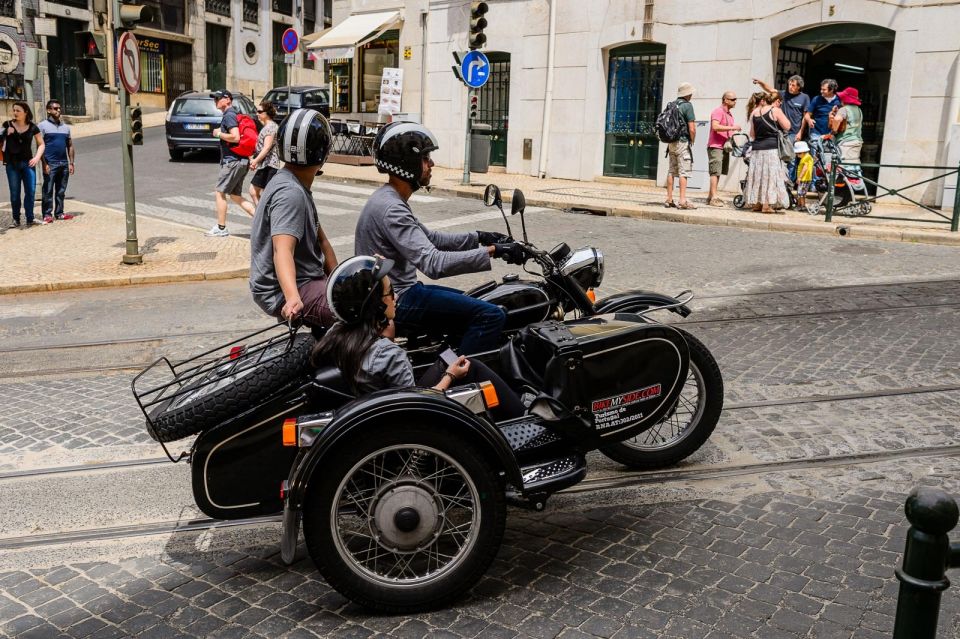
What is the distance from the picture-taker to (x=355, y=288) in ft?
11.5

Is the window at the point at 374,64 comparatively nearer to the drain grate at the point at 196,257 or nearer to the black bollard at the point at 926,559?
the drain grate at the point at 196,257

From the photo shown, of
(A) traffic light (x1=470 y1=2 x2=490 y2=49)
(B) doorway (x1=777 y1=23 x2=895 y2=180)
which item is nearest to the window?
(A) traffic light (x1=470 y1=2 x2=490 y2=49)

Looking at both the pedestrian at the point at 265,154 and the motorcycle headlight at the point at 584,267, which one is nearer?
the motorcycle headlight at the point at 584,267

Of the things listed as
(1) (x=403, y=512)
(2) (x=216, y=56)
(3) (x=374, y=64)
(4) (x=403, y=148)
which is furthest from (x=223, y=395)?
(2) (x=216, y=56)

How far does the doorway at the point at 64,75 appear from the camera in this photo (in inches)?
1347

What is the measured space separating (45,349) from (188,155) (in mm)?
16947

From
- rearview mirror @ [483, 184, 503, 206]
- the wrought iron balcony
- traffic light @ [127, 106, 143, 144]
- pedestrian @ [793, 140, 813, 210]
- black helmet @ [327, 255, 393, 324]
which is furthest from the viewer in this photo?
the wrought iron balcony

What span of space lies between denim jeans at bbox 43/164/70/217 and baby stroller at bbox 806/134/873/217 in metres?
11.1

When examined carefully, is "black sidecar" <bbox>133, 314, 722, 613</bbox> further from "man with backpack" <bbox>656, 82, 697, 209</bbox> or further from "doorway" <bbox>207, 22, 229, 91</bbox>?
"doorway" <bbox>207, 22, 229, 91</bbox>

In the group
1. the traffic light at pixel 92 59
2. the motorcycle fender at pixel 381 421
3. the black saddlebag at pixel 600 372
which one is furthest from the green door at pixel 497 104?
the motorcycle fender at pixel 381 421

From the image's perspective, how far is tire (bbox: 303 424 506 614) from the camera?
3.33 meters

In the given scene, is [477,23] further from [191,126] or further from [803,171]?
[191,126]

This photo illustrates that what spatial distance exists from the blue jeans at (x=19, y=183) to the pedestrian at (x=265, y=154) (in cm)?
363

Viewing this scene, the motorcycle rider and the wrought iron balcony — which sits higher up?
the wrought iron balcony
